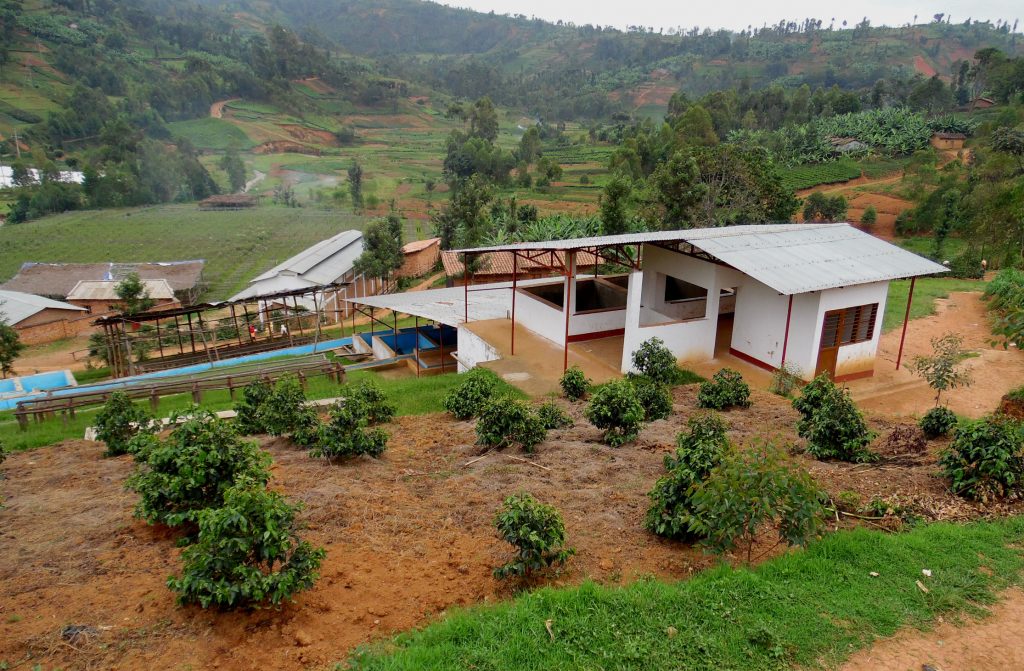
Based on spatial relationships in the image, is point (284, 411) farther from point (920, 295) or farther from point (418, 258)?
point (418, 258)

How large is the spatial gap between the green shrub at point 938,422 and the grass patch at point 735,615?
3631 mm

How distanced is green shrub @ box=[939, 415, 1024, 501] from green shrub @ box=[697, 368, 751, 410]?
420 centimetres

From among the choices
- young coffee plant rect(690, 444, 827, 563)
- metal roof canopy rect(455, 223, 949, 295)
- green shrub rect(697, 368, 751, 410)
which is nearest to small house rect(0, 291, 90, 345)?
metal roof canopy rect(455, 223, 949, 295)

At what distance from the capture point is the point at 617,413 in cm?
938

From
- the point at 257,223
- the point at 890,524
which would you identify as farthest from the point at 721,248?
the point at 257,223

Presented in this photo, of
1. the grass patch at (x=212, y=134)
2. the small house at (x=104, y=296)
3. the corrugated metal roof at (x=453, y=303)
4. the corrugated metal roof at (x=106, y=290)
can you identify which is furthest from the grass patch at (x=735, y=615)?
the grass patch at (x=212, y=134)

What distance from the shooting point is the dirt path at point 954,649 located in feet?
15.5

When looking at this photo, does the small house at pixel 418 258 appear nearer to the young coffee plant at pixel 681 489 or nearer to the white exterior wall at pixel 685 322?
the white exterior wall at pixel 685 322

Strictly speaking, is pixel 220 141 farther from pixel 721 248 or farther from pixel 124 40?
pixel 721 248

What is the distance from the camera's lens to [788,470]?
5.70 m

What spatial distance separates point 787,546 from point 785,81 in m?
138

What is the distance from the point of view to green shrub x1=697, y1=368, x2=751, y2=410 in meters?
11.3

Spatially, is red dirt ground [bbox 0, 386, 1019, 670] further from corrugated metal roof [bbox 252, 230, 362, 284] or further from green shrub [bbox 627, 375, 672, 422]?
corrugated metal roof [bbox 252, 230, 362, 284]

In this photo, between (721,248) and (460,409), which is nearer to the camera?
(460,409)
